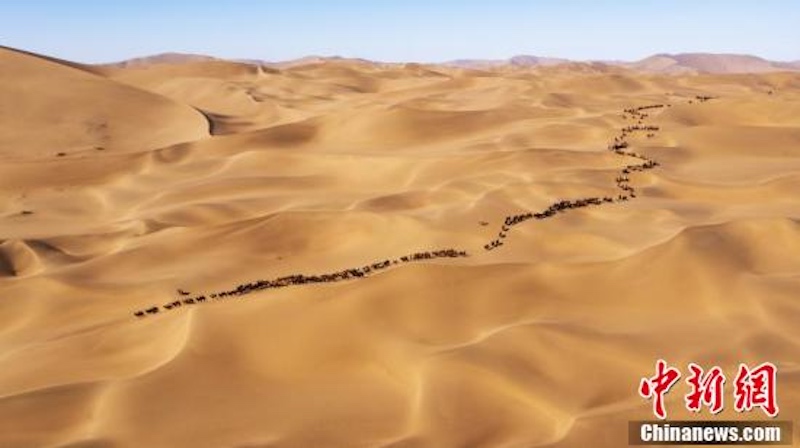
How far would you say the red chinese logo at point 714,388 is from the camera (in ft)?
11.1

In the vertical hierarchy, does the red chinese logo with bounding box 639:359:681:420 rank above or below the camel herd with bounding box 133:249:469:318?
below

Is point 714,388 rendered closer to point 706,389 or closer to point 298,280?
point 706,389

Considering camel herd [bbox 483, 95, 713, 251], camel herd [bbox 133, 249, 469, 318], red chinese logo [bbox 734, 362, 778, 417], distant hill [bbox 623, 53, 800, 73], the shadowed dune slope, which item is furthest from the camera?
distant hill [bbox 623, 53, 800, 73]

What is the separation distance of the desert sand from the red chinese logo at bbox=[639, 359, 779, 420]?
0.06m

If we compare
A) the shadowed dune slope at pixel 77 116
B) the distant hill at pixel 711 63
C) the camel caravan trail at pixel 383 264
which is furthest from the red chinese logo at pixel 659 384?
the distant hill at pixel 711 63

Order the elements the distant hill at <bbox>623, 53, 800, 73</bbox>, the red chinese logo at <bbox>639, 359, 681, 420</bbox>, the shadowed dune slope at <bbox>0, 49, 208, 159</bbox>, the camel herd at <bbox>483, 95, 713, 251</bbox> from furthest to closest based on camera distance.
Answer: the distant hill at <bbox>623, 53, 800, 73</bbox> < the shadowed dune slope at <bbox>0, 49, 208, 159</bbox> < the camel herd at <bbox>483, 95, 713, 251</bbox> < the red chinese logo at <bbox>639, 359, 681, 420</bbox>

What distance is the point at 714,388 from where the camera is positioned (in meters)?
A: 3.55

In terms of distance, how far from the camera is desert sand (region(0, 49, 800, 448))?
3.65 meters

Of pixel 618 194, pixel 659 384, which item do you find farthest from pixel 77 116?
pixel 659 384

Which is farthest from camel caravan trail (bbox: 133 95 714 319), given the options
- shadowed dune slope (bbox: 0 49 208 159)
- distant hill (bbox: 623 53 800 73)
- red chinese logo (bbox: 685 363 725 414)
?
distant hill (bbox: 623 53 800 73)

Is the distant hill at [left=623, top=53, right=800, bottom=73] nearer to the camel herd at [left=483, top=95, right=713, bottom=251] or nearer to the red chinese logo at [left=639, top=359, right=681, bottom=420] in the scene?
the camel herd at [left=483, top=95, right=713, bottom=251]

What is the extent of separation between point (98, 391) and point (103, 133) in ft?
54.1

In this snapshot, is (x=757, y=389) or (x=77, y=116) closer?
(x=757, y=389)

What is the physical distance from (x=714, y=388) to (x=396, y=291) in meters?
2.10
